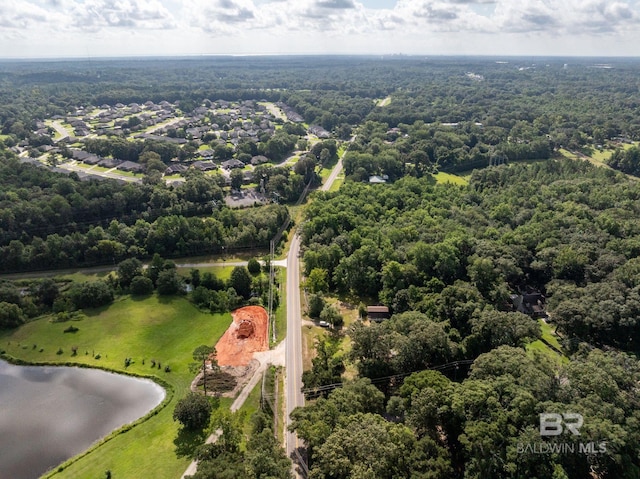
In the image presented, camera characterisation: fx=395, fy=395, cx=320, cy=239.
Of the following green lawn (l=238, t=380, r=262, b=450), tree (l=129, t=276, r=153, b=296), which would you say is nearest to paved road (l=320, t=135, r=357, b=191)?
tree (l=129, t=276, r=153, b=296)

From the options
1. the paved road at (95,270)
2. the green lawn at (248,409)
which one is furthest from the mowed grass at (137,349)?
the paved road at (95,270)

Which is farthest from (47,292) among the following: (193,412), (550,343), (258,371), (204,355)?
(550,343)

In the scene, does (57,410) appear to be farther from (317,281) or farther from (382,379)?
(382,379)

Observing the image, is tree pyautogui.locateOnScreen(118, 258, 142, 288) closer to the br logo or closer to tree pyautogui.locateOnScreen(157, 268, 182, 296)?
tree pyautogui.locateOnScreen(157, 268, 182, 296)

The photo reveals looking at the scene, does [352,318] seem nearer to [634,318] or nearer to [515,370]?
[515,370]

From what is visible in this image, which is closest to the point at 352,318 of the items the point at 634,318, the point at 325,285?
the point at 325,285

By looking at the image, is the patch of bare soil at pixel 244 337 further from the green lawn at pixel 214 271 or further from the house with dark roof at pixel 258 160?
the house with dark roof at pixel 258 160
